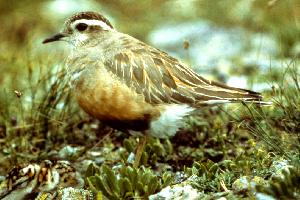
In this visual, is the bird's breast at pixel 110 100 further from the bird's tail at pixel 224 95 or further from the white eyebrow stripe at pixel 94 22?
the white eyebrow stripe at pixel 94 22

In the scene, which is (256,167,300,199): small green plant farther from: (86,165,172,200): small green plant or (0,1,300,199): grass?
(86,165,172,200): small green plant

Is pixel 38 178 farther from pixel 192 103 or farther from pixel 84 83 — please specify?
pixel 192 103

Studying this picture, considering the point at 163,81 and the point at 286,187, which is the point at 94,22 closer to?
the point at 163,81

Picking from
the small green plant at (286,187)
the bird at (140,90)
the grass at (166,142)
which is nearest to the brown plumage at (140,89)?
the bird at (140,90)

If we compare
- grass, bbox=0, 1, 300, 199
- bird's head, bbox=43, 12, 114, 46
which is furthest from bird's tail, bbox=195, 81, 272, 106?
bird's head, bbox=43, 12, 114, 46

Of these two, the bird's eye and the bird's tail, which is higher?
the bird's eye

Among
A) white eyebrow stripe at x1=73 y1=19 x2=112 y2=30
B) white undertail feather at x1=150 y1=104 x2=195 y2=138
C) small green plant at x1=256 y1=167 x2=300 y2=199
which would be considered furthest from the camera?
white eyebrow stripe at x1=73 y1=19 x2=112 y2=30

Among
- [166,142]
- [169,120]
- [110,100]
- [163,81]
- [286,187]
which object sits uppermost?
[163,81]

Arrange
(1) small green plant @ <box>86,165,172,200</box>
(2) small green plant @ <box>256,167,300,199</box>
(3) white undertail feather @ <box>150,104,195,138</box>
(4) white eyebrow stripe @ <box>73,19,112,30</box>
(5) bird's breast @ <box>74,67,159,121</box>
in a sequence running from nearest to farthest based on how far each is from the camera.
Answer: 1. (2) small green plant @ <box>256,167,300,199</box>
2. (1) small green plant @ <box>86,165,172,200</box>
3. (5) bird's breast @ <box>74,67,159,121</box>
4. (3) white undertail feather @ <box>150,104,195,138</box>
5. (4) white eyebrow stripe @ <box>73,19,112,30</box>

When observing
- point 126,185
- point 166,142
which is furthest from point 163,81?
point 126,185
